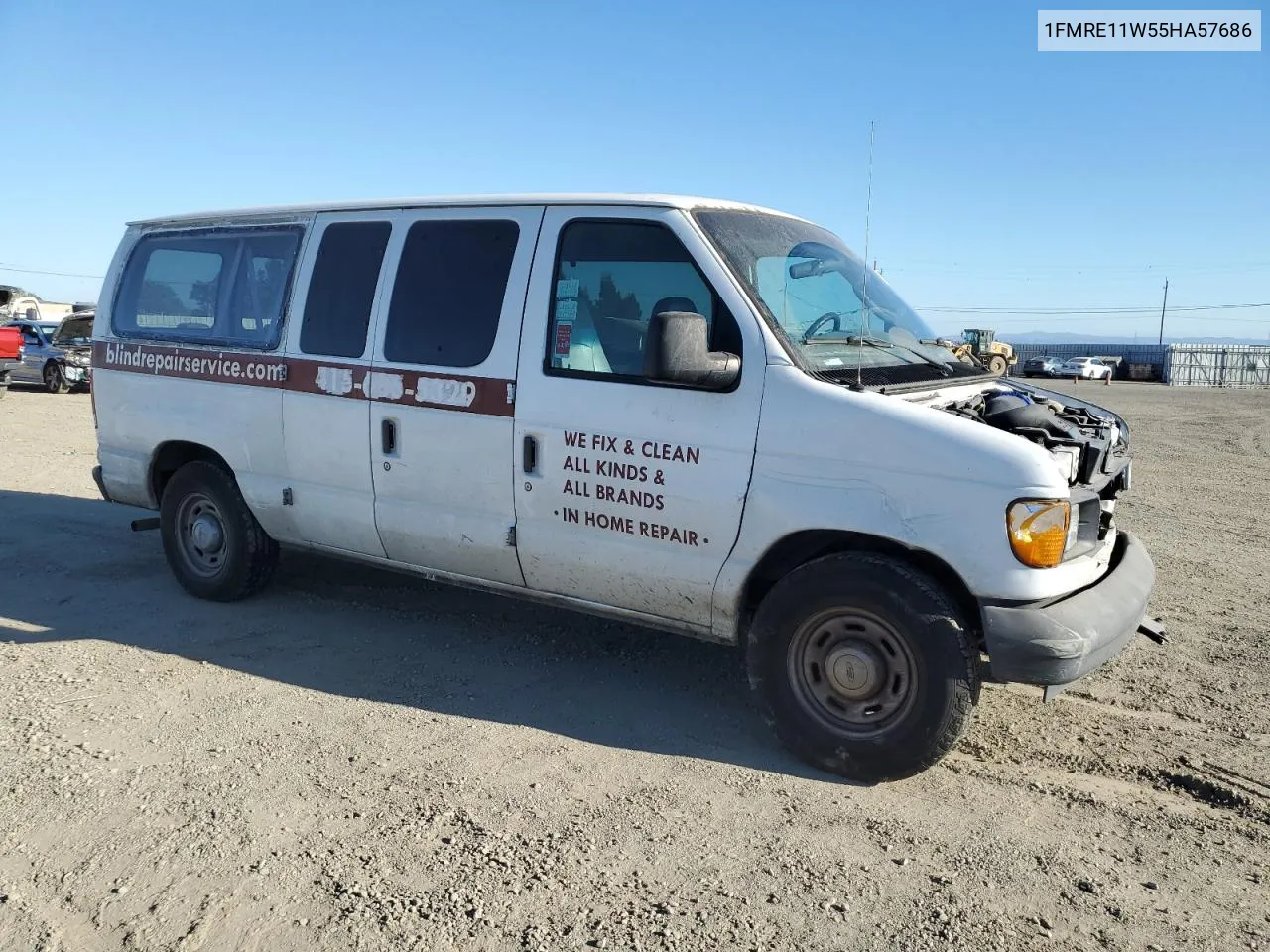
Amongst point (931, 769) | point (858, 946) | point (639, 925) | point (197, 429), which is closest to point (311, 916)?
point (639, 925)

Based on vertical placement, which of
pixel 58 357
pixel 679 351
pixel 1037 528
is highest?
pixel 679 351

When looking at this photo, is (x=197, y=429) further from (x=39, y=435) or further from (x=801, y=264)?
(x=39, y=435)

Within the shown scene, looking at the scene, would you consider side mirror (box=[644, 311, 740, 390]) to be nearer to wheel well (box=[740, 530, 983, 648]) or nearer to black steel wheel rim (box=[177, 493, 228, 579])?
wheel well (box=[740, 530, 983, 648])

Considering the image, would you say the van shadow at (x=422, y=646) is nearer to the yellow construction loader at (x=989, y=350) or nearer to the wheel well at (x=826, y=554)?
the wheel well at (x=826, y=554)

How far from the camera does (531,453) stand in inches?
180

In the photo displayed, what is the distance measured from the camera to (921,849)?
3.38m

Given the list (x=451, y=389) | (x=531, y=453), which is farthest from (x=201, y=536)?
(x=531, y=453)

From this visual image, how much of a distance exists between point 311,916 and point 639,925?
0.98m

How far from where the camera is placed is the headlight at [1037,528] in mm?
3547

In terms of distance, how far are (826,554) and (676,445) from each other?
0.77 m

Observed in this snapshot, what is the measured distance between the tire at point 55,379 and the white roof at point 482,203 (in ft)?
61.4

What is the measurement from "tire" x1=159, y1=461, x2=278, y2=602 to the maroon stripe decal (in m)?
0.64

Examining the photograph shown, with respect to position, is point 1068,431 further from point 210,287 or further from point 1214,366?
point 1214,366

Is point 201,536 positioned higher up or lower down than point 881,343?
lower down
